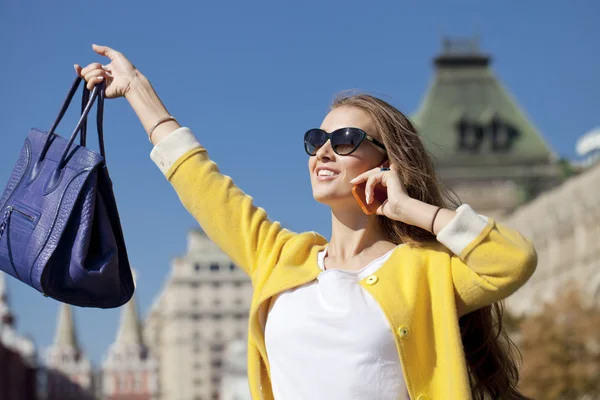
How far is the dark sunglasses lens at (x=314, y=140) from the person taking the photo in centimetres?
482

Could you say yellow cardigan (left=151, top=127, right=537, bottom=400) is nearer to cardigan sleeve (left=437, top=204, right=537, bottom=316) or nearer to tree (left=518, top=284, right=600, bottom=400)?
cardigan sleeve (left=437, top=204, right=537, bottom=316)

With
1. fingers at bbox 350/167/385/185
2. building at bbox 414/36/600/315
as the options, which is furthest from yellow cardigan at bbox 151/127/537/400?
building at bbox 414/36/600/315

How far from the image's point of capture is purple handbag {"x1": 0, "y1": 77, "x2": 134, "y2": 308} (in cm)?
479

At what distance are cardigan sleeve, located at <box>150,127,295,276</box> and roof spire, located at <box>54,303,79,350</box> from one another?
13712 cm

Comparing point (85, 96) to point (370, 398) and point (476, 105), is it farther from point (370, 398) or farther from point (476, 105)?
point (476, 105)

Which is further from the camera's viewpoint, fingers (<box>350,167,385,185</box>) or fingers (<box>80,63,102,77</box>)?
fingers (<box>80,63,102,77</box>)

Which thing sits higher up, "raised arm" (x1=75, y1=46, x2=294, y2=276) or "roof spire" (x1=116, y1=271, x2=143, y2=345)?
"roof spire" (x1=116, y1=271, x2=143, y2=345)

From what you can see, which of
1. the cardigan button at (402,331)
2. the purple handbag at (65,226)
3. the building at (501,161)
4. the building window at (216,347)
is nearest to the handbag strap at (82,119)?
the purple handbag at (65,226)

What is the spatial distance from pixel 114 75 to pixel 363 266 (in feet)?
4.15

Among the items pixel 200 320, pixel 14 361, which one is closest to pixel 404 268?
pixel 14 361

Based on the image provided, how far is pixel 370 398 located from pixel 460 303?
43 cm

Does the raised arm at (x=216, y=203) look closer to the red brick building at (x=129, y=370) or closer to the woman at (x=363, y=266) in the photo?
the woman at (x=363, y=266)

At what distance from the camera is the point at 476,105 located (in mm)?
82250

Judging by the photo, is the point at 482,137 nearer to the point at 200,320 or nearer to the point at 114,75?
the point at 200,320
